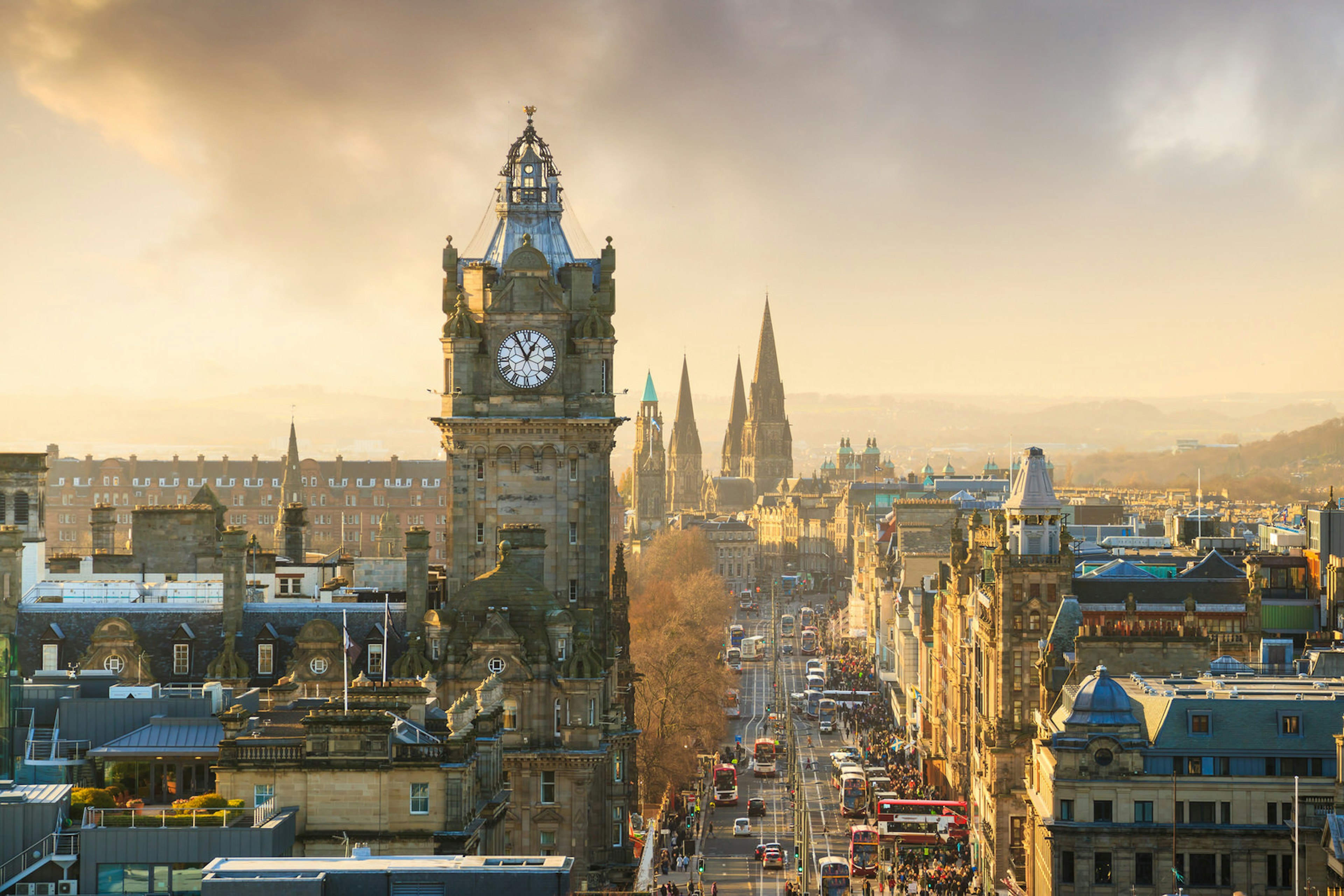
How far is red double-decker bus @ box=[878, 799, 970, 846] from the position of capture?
131500 mm

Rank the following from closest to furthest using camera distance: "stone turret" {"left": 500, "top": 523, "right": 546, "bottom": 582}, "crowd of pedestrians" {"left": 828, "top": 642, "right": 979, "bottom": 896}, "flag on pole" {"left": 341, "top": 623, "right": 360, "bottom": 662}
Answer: "flag on pole" {"left": 341, "top": 623, "right": 360, "bottom": 662}, "stone turret" {"left": 500, "top": 523, "right": 546, "bottom": 582}, "crowd of pedestrians" {"left": 828, "top": 642, "right": 979, "bottom": 896}

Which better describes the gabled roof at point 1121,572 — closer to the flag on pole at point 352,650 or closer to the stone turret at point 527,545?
the stone turret at point 527,545

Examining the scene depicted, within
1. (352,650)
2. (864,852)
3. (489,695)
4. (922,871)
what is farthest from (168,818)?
(864,852)

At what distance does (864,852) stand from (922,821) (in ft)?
16.2

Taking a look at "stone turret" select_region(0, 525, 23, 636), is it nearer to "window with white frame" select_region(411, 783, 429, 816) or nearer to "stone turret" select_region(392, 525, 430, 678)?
"stone turret" select_region(392, 525, 430, 678)

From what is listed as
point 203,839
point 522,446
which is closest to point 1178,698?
point 522,446

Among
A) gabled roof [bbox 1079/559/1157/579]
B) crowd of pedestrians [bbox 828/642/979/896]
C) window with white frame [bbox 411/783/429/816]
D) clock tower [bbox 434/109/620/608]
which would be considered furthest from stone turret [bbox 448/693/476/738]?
gabled roof [bbox 1079/559/1157/579]

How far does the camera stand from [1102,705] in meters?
94.2

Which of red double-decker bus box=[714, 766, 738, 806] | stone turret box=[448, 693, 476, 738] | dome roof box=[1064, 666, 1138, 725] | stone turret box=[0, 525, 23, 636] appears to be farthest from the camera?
red double-decker bus box=[714, 766, 738, 806]

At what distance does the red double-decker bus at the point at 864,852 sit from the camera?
126 metres

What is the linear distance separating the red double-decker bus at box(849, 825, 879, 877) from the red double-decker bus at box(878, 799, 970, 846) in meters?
0.82

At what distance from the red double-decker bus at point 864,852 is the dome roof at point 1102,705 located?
34.2 meters

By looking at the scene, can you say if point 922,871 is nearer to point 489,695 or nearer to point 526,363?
point 526,363

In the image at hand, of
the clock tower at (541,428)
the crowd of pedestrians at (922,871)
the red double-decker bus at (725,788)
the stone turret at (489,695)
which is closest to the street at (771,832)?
the red double-decker bus at (725,788)
